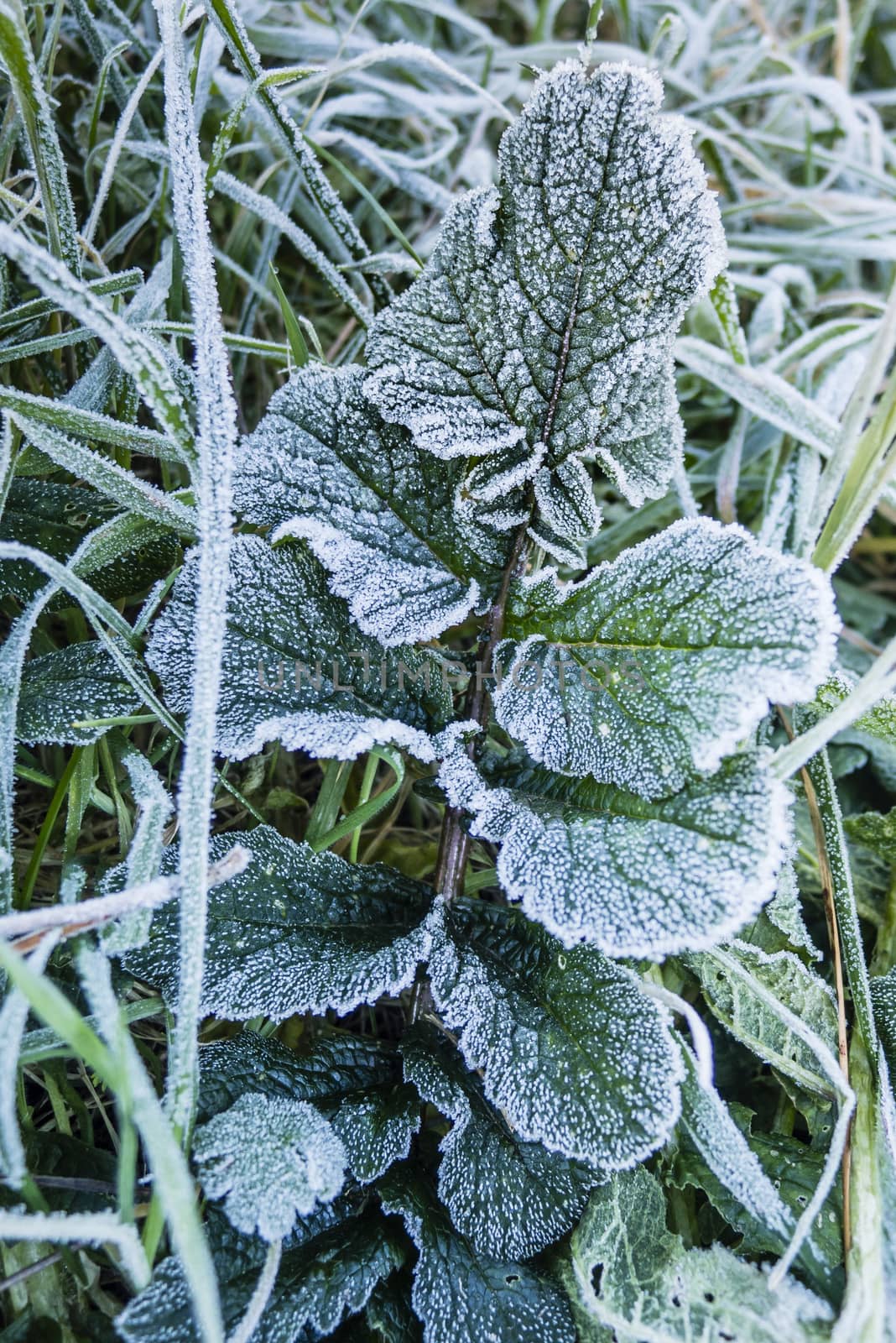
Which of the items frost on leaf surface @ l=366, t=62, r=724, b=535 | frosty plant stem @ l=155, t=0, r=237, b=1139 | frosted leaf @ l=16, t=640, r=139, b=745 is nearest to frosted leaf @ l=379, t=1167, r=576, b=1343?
frosty plant stem @ l=155, t=0, r=237, b=1139

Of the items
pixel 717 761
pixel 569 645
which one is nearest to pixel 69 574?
pixel 569 645

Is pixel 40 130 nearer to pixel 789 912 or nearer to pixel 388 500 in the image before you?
pixel 388 500

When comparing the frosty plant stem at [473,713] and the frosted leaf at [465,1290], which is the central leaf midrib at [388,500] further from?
the frosted leaf at [465,1290]

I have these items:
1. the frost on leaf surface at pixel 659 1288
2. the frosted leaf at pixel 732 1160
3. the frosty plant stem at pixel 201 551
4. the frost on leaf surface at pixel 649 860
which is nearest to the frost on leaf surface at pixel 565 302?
→ the frosty plant stem at pixel 201 551

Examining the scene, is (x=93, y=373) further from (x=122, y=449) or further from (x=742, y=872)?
(x=742, y=872)

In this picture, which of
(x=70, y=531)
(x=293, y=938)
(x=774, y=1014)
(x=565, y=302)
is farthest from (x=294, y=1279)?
(x=565, y=302)

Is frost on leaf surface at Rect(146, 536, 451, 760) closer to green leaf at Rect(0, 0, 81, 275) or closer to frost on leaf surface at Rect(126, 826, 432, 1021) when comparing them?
frost on leaf surface at Rect(126, 826, 432, 1021)
